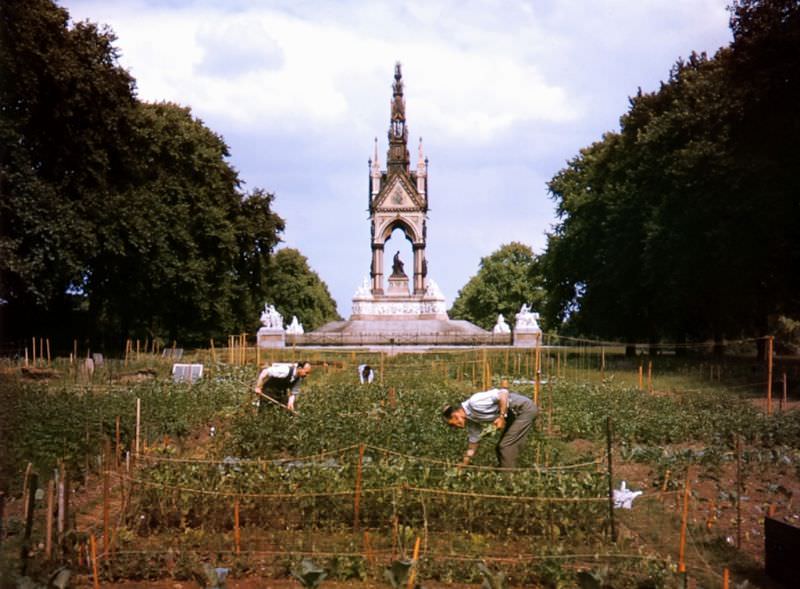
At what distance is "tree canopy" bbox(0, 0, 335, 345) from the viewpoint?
23.3 meters

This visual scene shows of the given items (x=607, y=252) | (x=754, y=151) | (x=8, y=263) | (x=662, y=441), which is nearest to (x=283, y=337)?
(x=607, y=252)

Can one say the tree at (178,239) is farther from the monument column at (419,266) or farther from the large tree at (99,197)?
the monument column at (419,266)

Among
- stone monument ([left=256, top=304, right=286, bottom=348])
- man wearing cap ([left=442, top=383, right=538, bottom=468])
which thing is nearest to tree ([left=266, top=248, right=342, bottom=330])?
stone monument ([left=256, top=304, right=286, bottom=348])

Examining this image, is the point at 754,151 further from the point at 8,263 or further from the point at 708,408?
the point at 8,263

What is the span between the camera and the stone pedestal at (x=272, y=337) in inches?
1558

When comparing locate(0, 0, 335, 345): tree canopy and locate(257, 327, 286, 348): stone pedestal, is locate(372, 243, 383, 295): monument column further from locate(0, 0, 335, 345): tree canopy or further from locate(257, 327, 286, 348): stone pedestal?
locate(257, 327, 286, 348): stone pedestal

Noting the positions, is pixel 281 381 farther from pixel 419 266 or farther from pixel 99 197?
pixel 419 266

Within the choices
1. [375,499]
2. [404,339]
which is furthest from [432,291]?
[375,499]

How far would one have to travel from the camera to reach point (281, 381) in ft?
45.3

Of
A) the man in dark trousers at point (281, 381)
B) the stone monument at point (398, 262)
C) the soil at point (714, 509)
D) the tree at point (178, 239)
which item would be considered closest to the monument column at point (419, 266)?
the stone monument at point (398, 262)

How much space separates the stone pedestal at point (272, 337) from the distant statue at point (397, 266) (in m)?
12.4

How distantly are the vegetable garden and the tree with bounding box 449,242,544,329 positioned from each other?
5856 cm

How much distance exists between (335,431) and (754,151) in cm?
1694

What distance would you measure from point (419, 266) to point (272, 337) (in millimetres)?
12842
